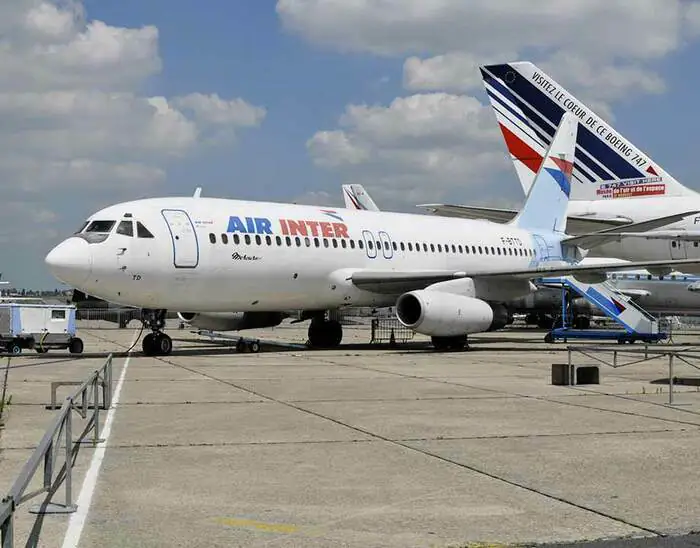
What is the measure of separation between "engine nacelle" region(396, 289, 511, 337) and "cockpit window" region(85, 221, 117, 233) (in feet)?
25.4

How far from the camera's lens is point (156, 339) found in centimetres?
2283

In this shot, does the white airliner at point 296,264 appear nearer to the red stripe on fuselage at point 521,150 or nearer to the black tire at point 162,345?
the black tire at point 162,345

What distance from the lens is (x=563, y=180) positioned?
34.8 meters

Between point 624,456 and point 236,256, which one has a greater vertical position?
point 236,256

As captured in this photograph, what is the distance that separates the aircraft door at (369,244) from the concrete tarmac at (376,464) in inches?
431

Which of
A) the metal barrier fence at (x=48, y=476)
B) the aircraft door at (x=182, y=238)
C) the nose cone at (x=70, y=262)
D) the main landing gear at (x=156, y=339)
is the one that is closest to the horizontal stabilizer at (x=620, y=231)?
the aircraft door at (x=182, y=238)

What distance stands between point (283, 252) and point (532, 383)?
967cm

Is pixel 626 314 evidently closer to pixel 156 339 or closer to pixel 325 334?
pixel 325 334

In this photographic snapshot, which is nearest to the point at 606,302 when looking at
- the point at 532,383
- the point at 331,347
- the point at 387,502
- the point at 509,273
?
the point at 509,273

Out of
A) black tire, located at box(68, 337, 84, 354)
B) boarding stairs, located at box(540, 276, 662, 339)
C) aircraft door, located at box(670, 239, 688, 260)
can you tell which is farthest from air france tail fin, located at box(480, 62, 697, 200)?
black tire, located at box(68, 337, 84, 354)

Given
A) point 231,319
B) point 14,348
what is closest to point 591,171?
point 231,319

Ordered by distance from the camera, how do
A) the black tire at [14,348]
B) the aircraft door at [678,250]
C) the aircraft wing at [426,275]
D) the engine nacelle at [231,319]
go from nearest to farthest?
the black tire at [14,348], the aircraft wing at [426,275], the engine nacelle at [231,319], the aircraft door at [678,250]

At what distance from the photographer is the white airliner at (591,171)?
1390 inches

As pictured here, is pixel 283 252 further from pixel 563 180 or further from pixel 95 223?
pixel 563 180
